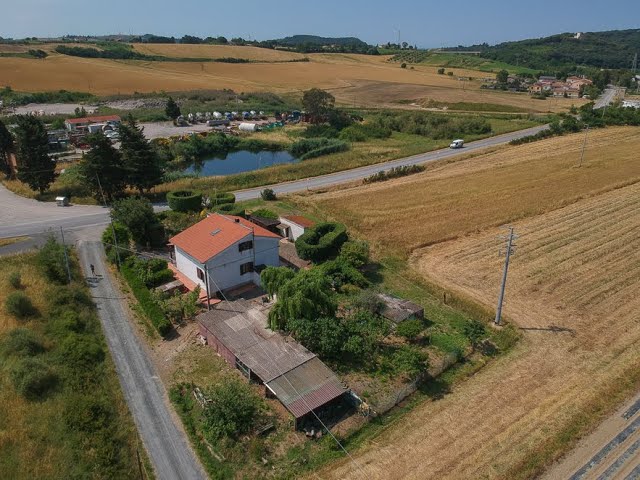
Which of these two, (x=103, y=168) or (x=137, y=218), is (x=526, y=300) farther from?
(x=103, y=168)

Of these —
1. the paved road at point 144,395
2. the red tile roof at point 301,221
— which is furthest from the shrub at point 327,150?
the paved road at point 144,395

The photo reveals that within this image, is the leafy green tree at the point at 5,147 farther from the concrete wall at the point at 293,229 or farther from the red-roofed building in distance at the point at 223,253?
the concrete wall at the point at 293,229

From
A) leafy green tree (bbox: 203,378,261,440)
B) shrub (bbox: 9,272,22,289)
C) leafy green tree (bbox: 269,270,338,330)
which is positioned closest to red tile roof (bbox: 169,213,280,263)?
leafy green tree (bbox: 269,270,338,330)

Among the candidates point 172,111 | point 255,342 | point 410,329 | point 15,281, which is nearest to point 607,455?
point 410,329

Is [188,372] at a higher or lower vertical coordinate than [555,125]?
lower

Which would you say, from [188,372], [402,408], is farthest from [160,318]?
[402,408]

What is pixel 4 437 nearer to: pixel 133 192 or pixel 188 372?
pixel 188 372

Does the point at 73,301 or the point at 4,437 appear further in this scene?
the point at 73,301
